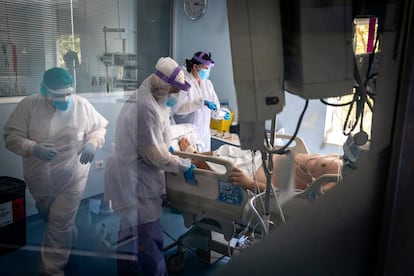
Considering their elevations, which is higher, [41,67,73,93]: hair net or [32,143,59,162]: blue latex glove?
[41,67,73,93]: hair net

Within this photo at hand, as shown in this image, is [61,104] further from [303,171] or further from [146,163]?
[303,171]

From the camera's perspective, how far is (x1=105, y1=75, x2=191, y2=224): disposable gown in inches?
63.9

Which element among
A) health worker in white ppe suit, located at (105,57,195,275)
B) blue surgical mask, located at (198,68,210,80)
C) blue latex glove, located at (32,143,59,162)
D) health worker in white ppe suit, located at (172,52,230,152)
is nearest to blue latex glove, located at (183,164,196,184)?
health worker in white ppe suit, located at (105,57,195,275)

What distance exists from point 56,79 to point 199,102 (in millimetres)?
782

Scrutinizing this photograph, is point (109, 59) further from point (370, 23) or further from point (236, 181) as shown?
point (370, 23)

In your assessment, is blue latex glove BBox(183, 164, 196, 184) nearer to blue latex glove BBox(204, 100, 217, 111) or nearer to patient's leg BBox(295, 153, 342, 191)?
blue latex glove BBox(204, 100, 217, 111)

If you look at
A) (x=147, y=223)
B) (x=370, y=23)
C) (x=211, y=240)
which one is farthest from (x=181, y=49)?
(x=370, y=23)

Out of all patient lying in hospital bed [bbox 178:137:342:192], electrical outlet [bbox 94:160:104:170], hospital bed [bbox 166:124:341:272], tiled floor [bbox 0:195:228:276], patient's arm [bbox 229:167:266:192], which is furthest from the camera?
electrical outlet [bbox 94:160:104:170]

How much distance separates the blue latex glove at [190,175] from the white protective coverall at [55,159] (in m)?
0.55

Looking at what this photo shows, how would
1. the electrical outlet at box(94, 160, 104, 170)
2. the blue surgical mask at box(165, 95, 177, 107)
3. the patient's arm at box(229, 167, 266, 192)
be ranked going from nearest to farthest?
1. the patient's arm at box(229, 167, 266, 192)
2. the blue surgical mask at box(165, 95, 177, 107)
3. the electrical outlet at box(94, 160, 104, 170)

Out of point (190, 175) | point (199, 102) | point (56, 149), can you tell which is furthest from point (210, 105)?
point (56, 149)

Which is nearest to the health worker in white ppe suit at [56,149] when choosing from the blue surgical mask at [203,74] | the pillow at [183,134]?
the pillow at [183,134]

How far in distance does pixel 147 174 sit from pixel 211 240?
A: 54cm

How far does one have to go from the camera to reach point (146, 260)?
5.82 feet
